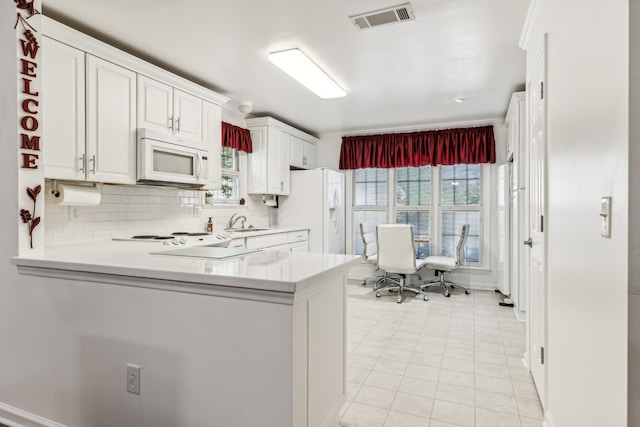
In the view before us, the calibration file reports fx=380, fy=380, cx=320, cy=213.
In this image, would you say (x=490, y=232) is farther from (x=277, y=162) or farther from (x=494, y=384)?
(x=494, y=384)

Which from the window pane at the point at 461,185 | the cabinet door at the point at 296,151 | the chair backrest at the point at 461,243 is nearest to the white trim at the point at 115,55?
the cabinet door at the point at 296,151

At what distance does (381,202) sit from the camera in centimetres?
604

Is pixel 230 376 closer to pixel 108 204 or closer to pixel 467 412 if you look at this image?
pixel 467 412

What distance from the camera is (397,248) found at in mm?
4777

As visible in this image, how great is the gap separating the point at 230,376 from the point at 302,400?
28 centimetres

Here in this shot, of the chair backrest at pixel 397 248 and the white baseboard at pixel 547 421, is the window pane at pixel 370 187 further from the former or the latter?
the white baseboard at pixel 547 421

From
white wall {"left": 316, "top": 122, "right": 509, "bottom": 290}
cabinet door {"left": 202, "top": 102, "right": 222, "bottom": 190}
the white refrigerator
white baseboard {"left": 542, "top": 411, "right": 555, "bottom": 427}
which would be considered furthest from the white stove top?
white wall {"left": 316, "top": 122, "right": 509, "bottom": 290}

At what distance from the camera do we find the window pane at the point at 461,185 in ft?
18.1

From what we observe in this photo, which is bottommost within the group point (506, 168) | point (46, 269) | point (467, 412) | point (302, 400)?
point (467, 412)

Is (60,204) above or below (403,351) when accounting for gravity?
above

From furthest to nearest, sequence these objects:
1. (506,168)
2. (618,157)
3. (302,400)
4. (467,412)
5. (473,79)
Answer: (506,168) → (473,79) → (467,412) → (302,400) → (618,157)

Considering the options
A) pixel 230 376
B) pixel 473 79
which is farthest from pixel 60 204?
pixel 473 79

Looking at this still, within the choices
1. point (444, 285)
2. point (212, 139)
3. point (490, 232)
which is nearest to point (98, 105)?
Answer: point (212, 139)

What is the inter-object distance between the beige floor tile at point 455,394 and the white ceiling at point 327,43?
94.0 inches
